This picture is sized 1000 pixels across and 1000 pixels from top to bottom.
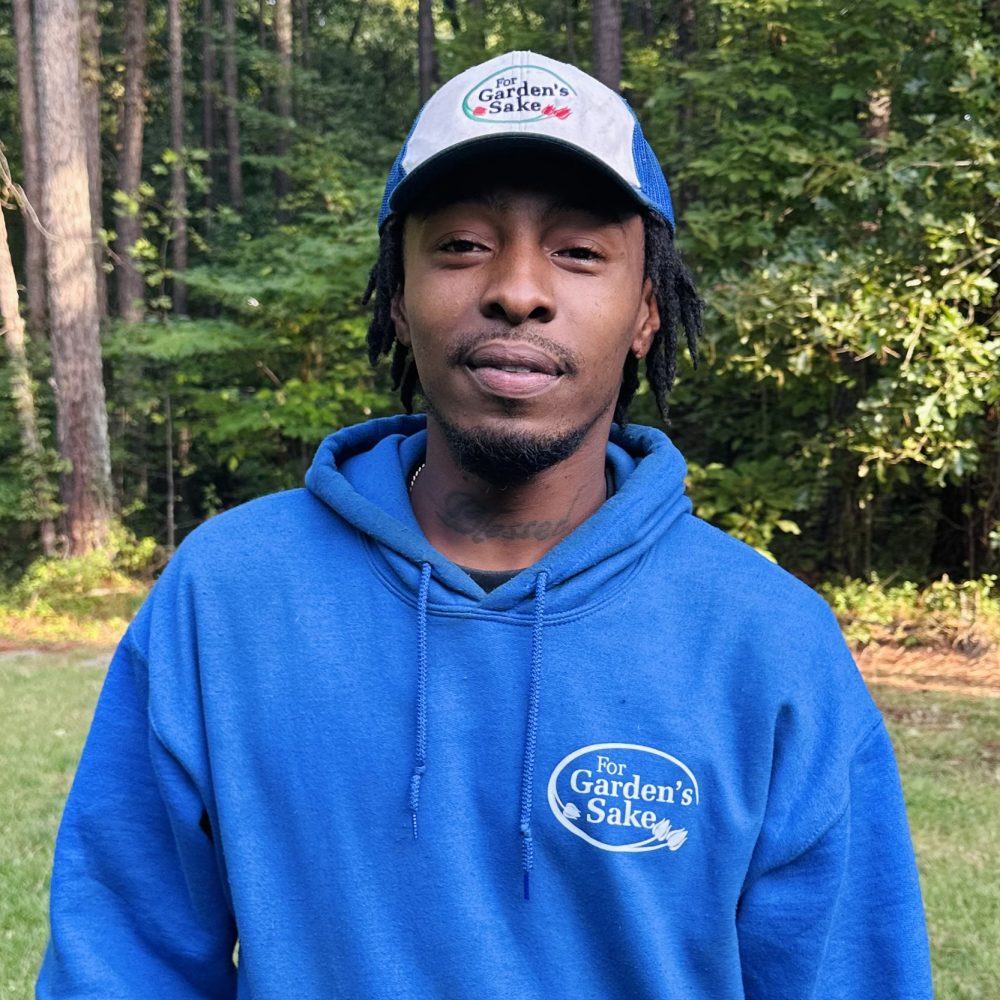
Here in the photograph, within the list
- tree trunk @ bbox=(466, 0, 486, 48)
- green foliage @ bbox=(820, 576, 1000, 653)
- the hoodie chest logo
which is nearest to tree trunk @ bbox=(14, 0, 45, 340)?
tree trunk @ bbox=(466, 0, 486, 48)

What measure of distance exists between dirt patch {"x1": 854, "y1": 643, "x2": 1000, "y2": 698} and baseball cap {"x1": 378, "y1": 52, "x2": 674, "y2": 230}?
6696 millimetres

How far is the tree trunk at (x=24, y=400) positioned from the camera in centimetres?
1430

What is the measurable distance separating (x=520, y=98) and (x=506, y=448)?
428 mm

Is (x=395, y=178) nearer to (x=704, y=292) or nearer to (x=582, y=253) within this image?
(x=582, y=253)

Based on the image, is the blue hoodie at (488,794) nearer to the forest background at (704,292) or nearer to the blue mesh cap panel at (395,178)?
the blue mesh cap panel at (395,178)

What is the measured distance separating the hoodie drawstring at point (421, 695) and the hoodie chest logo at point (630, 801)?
0.49ft

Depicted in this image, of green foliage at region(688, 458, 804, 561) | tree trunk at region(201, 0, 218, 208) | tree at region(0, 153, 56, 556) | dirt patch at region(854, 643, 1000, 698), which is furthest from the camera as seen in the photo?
tree trunk at region(201, 0, 218, 208)

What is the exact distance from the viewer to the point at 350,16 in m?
32.0

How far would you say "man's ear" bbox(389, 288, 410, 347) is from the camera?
1.67 m

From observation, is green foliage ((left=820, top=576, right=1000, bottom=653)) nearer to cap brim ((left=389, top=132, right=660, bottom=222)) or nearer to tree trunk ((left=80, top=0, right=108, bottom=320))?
cap brim ((left=389, top=132, right=660, bottom=222))

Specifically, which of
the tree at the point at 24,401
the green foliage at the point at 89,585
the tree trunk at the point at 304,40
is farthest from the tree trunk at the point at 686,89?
the tree trunk at the point at 304,40

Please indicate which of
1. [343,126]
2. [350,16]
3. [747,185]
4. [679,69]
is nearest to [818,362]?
[747,185]

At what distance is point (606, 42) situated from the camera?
36.8 ft

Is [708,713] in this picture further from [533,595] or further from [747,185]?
[747,185]
